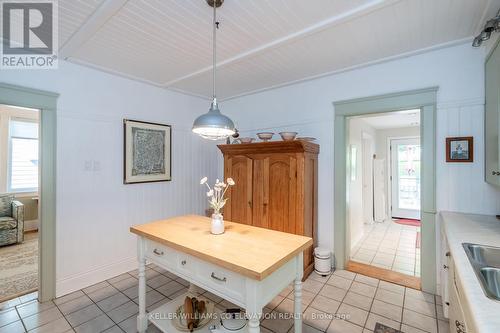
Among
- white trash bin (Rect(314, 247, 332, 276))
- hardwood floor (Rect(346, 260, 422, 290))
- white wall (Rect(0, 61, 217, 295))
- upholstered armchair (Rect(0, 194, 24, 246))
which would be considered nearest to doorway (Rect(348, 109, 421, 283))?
hardwood floor (Rect(346, 260, 422, 290))

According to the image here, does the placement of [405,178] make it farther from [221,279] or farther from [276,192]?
[221,279]

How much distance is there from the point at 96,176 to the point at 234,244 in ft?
7.07

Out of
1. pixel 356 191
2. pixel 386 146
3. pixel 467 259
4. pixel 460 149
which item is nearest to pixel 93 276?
pixel 467 259

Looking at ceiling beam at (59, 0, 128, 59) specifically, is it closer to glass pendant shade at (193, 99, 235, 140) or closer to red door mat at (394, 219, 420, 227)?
glass pendant shade at (193, 99, 235, 140)

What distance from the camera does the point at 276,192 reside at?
9.81ft

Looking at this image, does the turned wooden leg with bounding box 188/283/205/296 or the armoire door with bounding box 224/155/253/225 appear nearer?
the turned wooden leg with bounding box 188/283/205/296

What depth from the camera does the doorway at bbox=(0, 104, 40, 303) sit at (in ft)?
12.2

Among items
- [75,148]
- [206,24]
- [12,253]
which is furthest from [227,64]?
[12,253]

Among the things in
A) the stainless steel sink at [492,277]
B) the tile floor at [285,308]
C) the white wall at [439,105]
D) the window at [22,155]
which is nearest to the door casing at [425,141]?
the white wall at [439,105]

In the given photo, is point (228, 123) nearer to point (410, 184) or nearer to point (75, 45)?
point (75, 45)

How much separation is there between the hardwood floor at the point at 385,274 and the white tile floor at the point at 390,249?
171 mm

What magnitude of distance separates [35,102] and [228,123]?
2138 mm

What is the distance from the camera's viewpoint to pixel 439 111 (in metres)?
2.41

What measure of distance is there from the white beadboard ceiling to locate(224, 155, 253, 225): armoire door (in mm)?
1220
